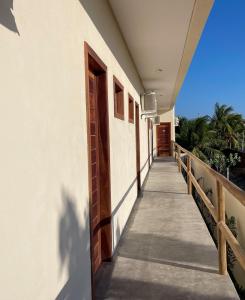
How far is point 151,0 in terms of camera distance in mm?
3547

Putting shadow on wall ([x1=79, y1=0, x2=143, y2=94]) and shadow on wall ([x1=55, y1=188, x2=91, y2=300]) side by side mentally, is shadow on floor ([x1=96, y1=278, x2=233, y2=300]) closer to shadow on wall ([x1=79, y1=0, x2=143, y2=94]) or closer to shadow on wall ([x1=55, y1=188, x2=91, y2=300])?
shadow on wall ([x1=55, y1=188, x2=91, y2=300])

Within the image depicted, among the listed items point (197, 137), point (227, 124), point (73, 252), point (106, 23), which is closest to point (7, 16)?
point (73, 252)

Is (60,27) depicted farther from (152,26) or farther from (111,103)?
(152,26)

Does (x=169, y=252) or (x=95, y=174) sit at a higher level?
(x=95, y=174)

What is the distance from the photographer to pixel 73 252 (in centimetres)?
217

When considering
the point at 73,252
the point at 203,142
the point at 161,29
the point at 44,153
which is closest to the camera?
the point at 44,153

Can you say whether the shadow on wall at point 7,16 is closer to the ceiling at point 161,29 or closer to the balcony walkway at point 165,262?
the balcony walkway at point 165,262

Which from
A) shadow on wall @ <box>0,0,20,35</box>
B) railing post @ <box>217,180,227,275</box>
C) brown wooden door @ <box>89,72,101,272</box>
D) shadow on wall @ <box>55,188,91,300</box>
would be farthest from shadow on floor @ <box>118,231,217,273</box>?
shadow on wall @ <box>0,0,20,35</box>

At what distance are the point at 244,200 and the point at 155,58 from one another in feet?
15.3

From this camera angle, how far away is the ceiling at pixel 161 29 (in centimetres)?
369

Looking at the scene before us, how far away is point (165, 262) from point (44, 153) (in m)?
2.41

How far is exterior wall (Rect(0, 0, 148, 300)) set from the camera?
4.30 ft

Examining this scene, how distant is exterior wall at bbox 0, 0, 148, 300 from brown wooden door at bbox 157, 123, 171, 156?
16.7m

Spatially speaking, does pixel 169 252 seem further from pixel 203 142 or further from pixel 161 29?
pixel 203 142
